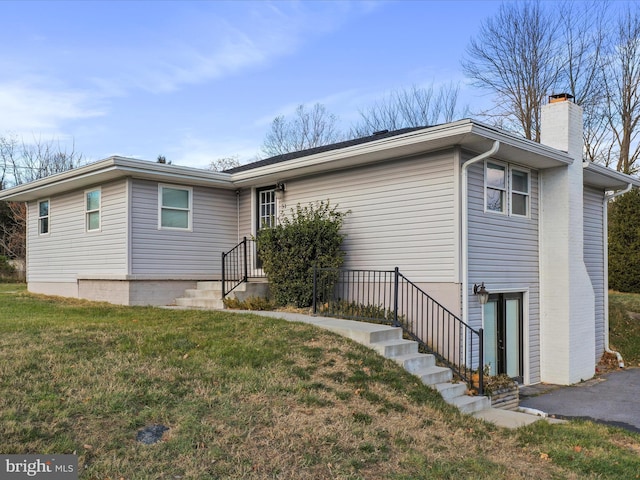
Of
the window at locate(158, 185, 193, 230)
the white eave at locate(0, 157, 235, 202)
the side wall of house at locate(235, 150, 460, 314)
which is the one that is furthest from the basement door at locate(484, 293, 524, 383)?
the window at locate(158, 185, 193, 230)

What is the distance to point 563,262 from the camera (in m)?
9.80

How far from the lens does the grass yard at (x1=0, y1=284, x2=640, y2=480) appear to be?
3.99 meters

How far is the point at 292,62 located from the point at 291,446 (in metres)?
14.8

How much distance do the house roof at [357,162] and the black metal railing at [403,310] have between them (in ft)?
6.61

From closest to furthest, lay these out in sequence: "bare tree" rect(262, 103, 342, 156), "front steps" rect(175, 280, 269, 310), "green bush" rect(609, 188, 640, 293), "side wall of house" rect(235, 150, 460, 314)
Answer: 1. "side wall of house" rect(235, 150, 460, 314)
2. "front steps" rect(175, 280, 269, 310)
3. "green bush" rect(609, 188, 640, 293)
4. "bare tree" rect(262, 103, 342, 156)

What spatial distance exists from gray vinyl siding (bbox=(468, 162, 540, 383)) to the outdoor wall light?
10cm

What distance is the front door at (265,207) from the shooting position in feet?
38.6

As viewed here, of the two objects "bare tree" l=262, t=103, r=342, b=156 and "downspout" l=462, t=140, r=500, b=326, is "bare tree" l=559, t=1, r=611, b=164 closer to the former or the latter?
"bare tree" l=262, t=103, r=342, b=156

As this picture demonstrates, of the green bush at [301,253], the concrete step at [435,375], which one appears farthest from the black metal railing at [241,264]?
the concrete step at [435,375]

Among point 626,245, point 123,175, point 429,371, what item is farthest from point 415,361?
point 626,245

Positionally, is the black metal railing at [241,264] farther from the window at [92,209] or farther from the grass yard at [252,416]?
the grass yard at [252,416]

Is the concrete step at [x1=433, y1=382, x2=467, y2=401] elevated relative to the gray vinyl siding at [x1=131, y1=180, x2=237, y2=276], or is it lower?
lower

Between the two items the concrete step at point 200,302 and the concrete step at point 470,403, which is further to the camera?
the concrete step at point 200,302

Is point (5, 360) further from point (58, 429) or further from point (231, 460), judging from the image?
point (231, 460)
